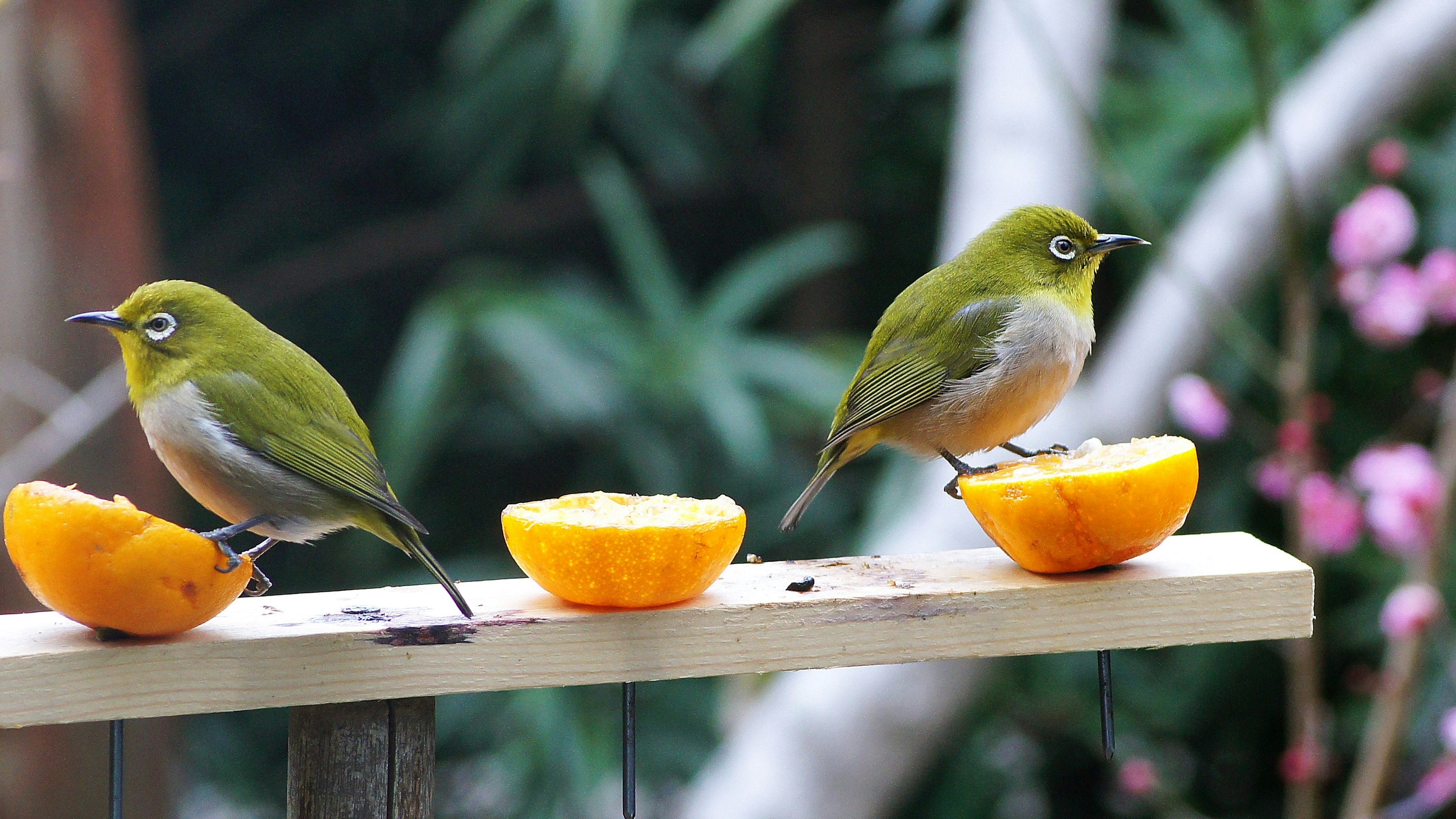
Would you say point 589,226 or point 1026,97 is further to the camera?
point 589,226

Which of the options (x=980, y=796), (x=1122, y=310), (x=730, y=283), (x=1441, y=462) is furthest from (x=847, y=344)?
(x=1441, y=462)

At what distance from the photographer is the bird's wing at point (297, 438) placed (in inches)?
68.6

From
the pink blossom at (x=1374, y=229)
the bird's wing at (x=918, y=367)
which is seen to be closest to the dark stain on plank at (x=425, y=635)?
the bird's wing at (x=918, y=367)

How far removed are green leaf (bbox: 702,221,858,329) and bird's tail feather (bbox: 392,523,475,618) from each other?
3.34 metres

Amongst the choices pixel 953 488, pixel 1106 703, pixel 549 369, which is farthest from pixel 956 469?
pixel 549 369

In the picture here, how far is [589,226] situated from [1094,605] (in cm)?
519

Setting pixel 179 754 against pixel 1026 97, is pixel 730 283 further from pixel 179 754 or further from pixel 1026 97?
pixel 179 754

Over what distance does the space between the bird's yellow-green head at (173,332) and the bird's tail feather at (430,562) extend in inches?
13.0

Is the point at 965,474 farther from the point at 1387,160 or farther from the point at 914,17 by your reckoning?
the point at 914,17

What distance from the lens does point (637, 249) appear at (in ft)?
16.9

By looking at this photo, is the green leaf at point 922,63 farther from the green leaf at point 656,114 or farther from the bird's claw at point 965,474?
the bird's claw at point 965,474

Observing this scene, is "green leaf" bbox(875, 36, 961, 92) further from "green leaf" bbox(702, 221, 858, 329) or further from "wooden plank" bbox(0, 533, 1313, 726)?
"wooden plank" bbox(0, 533, 1313, 726)

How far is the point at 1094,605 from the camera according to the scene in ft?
5.87

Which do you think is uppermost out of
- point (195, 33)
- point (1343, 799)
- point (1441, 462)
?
point (195, 33)
